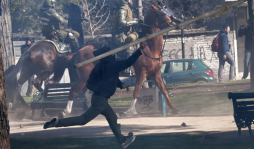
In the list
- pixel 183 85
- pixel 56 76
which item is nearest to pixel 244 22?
pixel 183 85

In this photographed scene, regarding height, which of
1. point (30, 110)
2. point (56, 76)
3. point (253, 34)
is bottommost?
point (30, 110)

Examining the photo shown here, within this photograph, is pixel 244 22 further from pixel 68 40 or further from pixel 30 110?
pixel 30 110

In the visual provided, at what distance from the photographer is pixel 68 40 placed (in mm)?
15719

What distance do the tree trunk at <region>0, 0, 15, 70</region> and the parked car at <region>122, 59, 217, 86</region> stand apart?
548 centimetres

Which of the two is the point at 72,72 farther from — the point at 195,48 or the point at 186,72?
the point at 195,48

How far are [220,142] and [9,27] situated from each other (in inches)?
504

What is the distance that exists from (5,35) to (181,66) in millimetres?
7857

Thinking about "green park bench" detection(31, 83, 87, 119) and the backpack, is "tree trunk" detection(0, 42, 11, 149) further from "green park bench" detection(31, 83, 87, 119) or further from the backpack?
the backpack

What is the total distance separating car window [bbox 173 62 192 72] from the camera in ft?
59.7

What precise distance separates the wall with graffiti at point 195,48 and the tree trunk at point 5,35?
905cm

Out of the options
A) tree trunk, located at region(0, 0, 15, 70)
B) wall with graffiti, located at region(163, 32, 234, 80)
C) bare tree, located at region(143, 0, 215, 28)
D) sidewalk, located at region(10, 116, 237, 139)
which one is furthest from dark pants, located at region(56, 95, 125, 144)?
bare tree, located at region(143, 0, 215, 28)

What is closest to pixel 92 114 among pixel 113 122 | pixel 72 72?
pixel 113 122

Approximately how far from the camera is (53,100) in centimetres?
1396

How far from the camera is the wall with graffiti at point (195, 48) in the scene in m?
23.2
